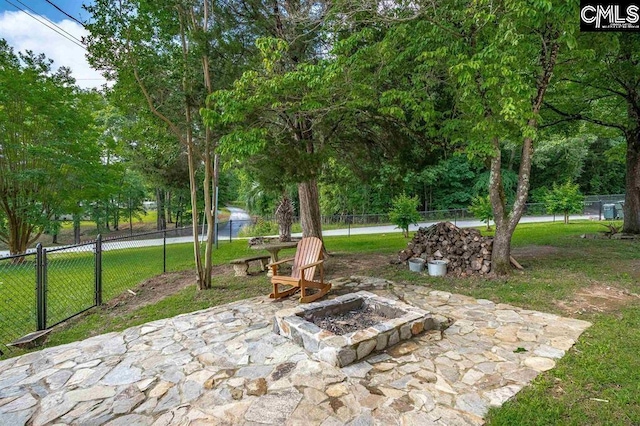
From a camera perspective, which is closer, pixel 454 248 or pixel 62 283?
pixel 454 248

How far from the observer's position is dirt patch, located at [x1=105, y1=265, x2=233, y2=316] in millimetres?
4652

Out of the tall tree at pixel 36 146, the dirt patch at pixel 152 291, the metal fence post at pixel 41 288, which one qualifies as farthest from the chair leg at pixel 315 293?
the tall tree at pixel 36 146

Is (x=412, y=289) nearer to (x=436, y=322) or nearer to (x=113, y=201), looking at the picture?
(x=436, y=322)

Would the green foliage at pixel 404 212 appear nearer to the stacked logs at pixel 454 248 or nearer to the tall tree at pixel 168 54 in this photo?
the stacked logs at pixel 454 248

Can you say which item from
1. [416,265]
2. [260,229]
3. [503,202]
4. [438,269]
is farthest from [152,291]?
[260,229]

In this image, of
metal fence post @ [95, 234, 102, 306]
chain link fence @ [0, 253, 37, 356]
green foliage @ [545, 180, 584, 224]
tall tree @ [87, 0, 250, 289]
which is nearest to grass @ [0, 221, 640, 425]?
metal fence post @ [95, 234, 102, 306]

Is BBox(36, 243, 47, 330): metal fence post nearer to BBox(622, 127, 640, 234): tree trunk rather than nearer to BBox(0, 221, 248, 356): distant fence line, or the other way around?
BBox(0, 221, 248, 356): distant fence line

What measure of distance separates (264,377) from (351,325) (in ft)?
3.72

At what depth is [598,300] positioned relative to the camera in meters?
3.95

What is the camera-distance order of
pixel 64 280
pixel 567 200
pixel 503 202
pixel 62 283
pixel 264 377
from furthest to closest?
pixel 567 200, pixel 64 280, pixel 62 283, pixel 503 202, pixel 264 377

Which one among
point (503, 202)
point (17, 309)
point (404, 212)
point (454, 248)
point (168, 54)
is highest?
point (168, 54)

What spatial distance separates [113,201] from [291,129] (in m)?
15.4

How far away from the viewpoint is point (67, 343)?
3.33 meters

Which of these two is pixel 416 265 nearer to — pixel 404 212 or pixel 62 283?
pixel 404 212
